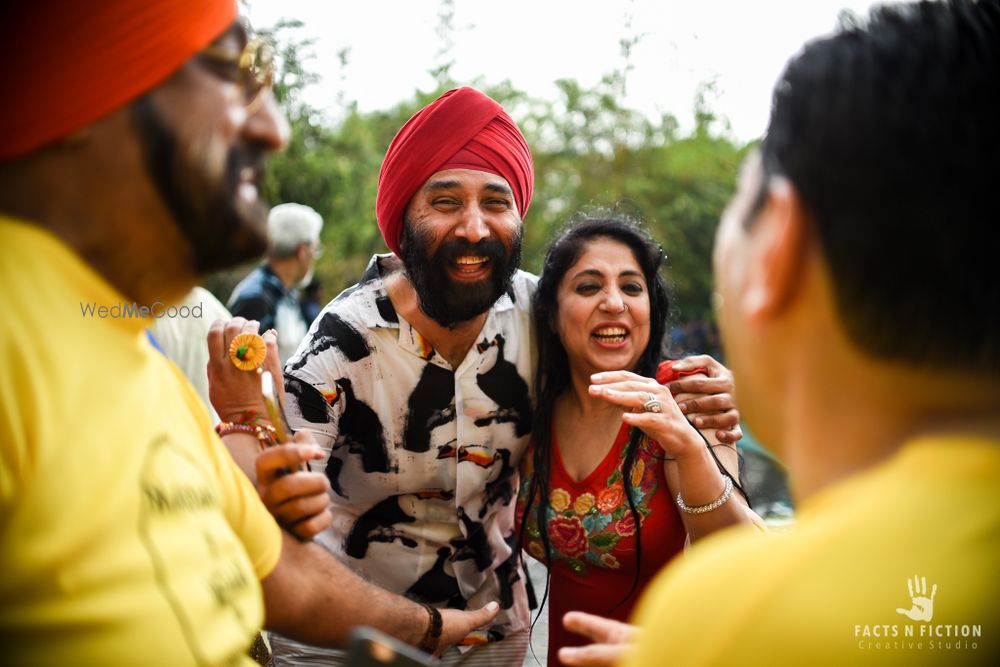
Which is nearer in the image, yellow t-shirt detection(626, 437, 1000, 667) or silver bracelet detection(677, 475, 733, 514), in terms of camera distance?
yellow t-shirt detection(626, 437, 1000, 667)

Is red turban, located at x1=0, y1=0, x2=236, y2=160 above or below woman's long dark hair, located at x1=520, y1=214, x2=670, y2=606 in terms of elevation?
above

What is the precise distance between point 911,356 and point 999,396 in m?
0.14

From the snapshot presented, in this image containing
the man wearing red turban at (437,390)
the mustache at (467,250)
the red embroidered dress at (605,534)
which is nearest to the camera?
the red embroidered dress at (605,534)

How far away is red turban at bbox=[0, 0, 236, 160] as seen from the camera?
118 centimetres

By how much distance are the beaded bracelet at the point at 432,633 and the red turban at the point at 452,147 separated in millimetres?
1588

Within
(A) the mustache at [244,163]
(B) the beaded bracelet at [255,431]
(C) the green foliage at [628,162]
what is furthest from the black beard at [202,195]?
(C) the green foliage at [628,162]

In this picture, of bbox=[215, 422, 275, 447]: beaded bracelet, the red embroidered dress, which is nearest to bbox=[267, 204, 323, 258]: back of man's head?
the red embroidered dress

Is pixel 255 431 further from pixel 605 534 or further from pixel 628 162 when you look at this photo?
pixel 628 162

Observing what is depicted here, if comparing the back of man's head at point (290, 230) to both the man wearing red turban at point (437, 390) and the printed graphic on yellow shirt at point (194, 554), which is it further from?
the printed graphic on yellow shirt at point (194, 554)

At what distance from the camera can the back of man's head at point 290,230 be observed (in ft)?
18.9

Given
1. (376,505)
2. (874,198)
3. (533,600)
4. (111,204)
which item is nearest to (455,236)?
(376,505)

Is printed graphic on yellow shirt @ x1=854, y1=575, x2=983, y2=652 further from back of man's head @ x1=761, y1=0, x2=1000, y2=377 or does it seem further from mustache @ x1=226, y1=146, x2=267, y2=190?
mustache @ x1=226, y1=146, x2=267, y2=190

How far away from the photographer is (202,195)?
4.28ft

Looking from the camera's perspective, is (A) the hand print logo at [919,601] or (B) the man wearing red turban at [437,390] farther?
(B) the man wearing red turban at [437,390]
